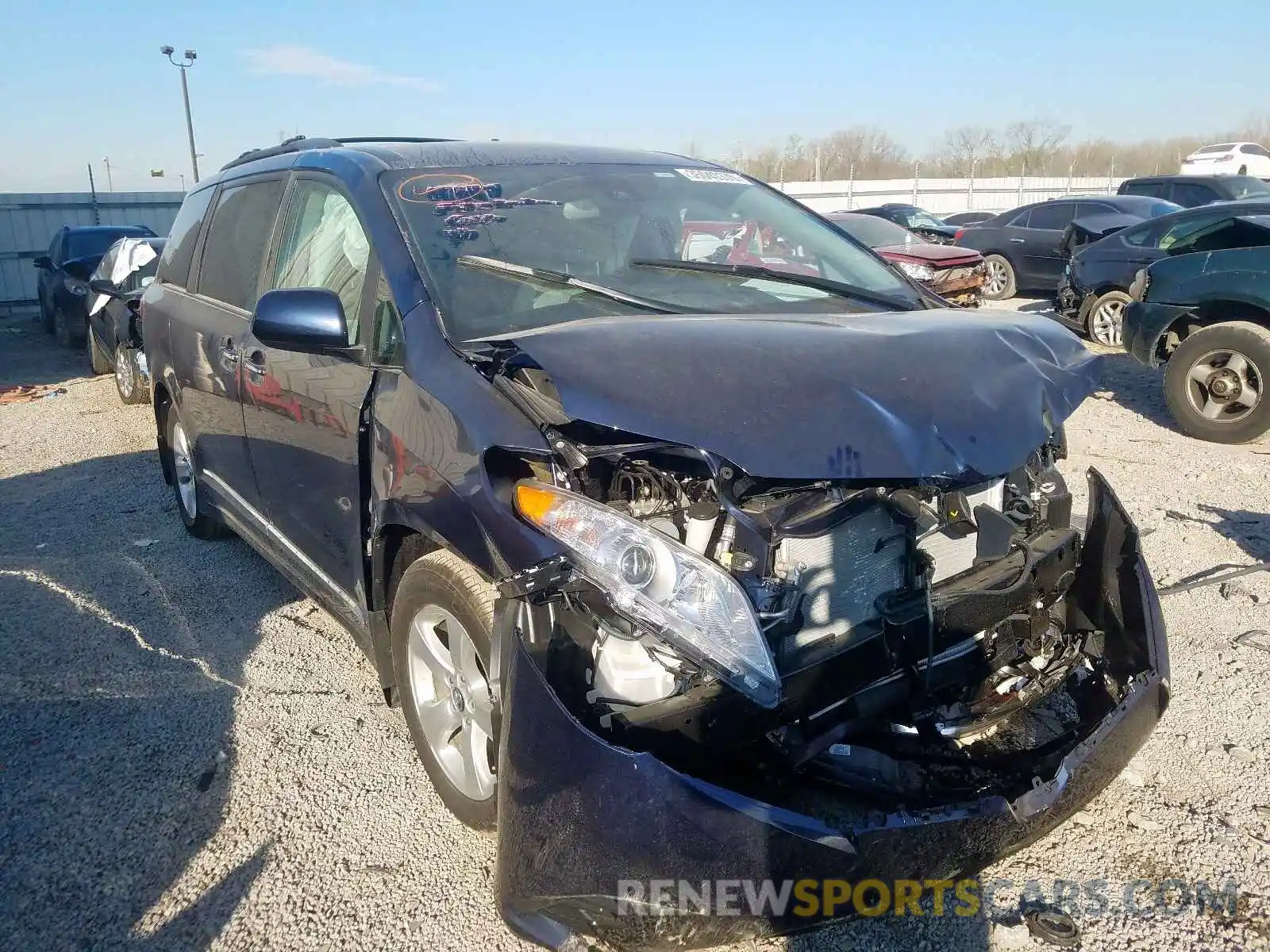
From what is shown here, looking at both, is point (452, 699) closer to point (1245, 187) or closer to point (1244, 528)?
point (1244, 528)

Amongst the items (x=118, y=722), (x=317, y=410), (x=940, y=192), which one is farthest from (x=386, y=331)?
(x=940, y=192)

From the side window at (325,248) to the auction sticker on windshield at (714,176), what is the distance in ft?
4.26

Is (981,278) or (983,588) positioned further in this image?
(981,278)

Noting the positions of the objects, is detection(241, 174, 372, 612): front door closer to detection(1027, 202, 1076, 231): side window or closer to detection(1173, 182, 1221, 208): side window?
detection(1027, 202, 1076, 231): side window

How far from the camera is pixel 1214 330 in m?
6.55

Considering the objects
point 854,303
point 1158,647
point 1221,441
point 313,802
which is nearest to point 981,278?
point 1221,441

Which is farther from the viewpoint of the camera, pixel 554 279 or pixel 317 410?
pixel 317 410

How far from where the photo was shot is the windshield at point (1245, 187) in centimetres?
1454

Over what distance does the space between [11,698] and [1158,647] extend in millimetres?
3793

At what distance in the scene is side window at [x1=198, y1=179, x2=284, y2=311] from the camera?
3680 mm

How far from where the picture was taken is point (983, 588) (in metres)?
2.38

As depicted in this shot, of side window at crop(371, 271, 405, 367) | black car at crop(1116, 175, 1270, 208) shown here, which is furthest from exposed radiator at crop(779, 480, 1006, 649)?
black car at crop(1116, 175, 1270, 208)

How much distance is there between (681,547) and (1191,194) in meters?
16.6

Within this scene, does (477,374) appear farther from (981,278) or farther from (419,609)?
(981,278)
